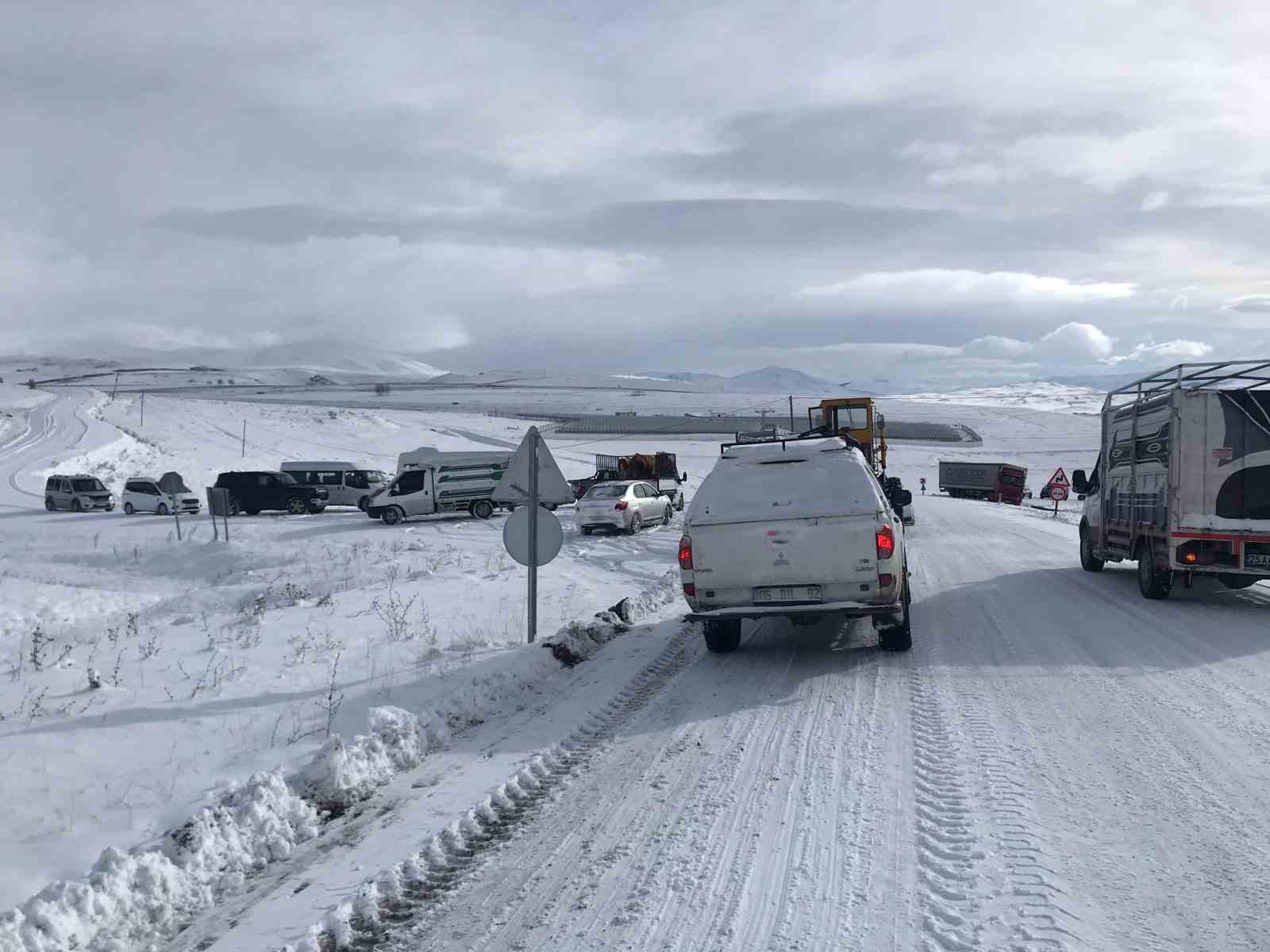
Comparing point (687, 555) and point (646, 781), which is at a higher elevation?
point (687, 555)

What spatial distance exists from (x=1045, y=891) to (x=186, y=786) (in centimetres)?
474

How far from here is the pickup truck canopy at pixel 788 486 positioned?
363 inches

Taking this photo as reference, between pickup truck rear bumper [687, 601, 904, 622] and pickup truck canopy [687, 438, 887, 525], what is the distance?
85cm

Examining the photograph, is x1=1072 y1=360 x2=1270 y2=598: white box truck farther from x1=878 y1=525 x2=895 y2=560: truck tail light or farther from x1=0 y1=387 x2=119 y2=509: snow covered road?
x1=0 y1=387 x2=119 y2=509: snow covered road

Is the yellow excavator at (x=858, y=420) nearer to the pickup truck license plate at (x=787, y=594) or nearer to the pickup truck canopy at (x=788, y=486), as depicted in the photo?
the pickup truck canopy at (x=788, y=486)

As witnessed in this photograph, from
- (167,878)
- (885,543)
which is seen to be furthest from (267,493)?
(167,878)

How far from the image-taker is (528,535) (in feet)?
33.6

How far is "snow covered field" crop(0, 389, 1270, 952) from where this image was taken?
4.14 meters

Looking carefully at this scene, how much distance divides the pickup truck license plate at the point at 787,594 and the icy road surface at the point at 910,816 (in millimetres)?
686

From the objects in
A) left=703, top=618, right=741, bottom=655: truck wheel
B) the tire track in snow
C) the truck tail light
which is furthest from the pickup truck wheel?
the tire track in snow

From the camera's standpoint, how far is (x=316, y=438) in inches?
3044

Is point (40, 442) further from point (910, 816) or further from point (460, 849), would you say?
point (910, 816)

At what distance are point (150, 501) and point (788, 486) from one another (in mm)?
34897

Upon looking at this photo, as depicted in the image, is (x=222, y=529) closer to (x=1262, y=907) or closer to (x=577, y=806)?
(x=577, y=806)
